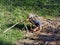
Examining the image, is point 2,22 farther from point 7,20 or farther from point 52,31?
point 52,31

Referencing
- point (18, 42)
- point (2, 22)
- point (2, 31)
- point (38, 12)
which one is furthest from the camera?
point (38, 12)

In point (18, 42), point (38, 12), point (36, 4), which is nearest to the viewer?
point (18, 42)

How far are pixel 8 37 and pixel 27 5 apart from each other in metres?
2.11

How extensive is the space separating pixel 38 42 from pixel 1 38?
70 centimetres

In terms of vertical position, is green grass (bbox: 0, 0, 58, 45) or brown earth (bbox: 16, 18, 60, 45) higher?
green grass (bbox: 0, 0, 58, 45)

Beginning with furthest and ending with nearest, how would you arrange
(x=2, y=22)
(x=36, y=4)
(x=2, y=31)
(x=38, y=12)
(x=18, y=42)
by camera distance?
(x=36, y=4)
(x=38, y=12)
(x=2, y=22)
(x=2, y=31)
(x=18, y=42)

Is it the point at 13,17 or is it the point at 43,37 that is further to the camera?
the point at 13,17

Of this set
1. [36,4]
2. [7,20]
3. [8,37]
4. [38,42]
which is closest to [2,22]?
[7,20]

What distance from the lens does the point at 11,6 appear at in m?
7.05

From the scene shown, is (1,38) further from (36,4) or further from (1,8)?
(36,4)

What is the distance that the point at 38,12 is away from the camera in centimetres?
688

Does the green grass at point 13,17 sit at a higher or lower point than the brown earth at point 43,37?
→ higher

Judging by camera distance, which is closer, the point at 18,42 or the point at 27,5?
the point at 18,42

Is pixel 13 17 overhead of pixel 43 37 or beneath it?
overhead
